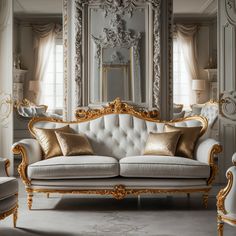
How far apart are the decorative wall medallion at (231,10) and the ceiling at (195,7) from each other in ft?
0.57

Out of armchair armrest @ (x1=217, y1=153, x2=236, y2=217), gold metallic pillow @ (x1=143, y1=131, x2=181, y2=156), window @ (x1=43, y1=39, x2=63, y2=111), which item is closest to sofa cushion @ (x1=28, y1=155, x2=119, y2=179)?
gold metallic pillow @ (x1=143, y1=131, x2=181, y2=156)

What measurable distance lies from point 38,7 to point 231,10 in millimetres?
2649

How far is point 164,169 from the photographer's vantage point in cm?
436

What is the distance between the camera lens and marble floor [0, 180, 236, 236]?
353 cm

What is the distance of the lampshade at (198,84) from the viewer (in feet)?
22.3

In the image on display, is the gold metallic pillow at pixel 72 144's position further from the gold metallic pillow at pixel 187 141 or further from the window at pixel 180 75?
the window at pixel 180 75

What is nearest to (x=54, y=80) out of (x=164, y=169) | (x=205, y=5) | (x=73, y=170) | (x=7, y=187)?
(x=205, y=5)

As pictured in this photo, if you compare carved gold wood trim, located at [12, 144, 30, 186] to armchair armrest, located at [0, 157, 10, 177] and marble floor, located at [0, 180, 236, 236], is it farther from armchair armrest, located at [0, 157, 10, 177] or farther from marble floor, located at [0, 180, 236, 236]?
armchair armrest, located at [0, 157, 10, 177]

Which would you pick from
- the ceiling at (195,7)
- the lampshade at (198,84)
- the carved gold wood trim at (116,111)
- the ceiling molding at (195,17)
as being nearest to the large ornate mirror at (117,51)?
the carved gold wood trim at (116,111)

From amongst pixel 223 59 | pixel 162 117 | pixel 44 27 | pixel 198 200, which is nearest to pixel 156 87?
pixel 162 117

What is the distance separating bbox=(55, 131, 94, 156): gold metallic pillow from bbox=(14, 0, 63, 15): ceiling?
2.28 metres

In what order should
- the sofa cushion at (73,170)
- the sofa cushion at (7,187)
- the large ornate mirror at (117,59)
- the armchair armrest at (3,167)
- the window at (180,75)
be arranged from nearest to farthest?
the sofa cushion at (7,187) → the armchair armrest at (3,167) → the sofa cushion at (73,170) → the large ornate mirror at (117,59) → the window at (180,75)

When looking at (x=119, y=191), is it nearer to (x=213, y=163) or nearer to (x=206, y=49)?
(x=213, y=163)

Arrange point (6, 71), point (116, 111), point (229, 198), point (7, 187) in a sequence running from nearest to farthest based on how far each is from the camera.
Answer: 1. point (229, 198)
2. point (7, 187)
3. point (116, 111)
4. point (6, 71)
